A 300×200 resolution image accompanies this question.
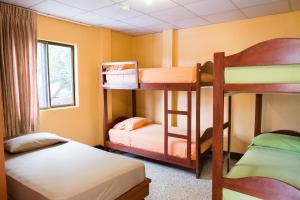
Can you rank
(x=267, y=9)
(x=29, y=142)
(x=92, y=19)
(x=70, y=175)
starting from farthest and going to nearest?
(x=92, y=19) < (x=267, y=9) < (x=29, y=142) < (x=70, y=175)

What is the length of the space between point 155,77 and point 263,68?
202cm

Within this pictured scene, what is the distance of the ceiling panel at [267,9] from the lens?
2807mm

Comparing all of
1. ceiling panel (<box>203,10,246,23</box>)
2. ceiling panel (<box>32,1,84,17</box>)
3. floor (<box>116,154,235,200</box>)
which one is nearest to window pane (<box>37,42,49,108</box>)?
ceiling panel (<box>32,1,84,17</box>)

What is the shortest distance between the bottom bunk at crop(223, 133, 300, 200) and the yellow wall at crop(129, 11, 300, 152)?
715 mm

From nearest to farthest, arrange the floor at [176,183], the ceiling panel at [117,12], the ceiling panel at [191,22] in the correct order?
the floor at [176,183] < the ceiling panel at [117,12] < the ceiling panel at [191,22]

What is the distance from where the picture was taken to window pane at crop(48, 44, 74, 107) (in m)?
3.52

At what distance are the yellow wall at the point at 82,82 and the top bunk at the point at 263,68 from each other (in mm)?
2864

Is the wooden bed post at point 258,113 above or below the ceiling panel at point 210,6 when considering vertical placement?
below

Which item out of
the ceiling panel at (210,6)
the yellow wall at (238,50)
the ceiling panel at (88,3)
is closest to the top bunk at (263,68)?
the ceiling panel at (210,6)

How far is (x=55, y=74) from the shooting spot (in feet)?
11.7

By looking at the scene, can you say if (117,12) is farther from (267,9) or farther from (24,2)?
(267,9)

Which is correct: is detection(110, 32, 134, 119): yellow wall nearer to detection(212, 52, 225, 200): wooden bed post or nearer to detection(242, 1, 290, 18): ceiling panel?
detection(242, 1, 290, 18): ceiling panel

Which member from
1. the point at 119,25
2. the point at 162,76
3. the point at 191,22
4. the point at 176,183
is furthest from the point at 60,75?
the point at 176,183

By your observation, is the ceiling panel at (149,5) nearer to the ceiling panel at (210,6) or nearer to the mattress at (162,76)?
the ceiling panel at (210,6)
